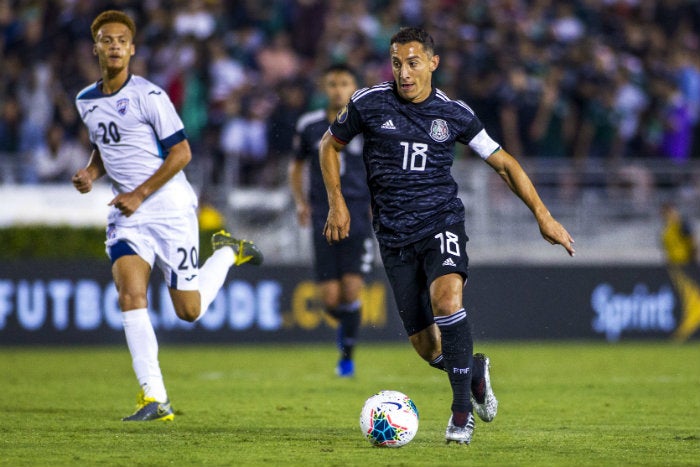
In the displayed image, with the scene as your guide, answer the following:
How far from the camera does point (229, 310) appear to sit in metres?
17.2

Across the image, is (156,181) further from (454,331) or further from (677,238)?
(677,238)

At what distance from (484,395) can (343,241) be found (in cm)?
452

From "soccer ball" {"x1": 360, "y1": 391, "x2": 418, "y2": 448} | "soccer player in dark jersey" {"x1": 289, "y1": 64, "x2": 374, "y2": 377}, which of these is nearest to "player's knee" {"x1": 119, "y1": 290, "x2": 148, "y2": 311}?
"soccer ball" {"x1": 360, "y1": 391, "x2": 418, "y2": 448}

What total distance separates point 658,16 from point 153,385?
1607 centimetres

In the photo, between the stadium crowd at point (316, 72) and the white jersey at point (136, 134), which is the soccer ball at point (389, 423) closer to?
the white jersey at point (136, 134)

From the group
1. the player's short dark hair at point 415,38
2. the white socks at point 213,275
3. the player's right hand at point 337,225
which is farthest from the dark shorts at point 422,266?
the white socks at point 213,275

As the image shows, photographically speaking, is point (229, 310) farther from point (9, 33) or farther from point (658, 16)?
point (658, 16)

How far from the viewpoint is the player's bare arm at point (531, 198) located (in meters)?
7.27

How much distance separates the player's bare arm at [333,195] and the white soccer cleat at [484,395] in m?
1.21

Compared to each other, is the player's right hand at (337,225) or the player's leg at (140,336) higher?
the player's right hand at (337,225)

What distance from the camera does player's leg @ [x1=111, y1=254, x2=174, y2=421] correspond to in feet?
27.5

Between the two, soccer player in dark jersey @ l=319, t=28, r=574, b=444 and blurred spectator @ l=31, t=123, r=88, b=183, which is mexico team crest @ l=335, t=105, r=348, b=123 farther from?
blurred spectator @ l=31, t=123, r=88, b=183

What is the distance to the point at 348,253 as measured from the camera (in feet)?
39.5

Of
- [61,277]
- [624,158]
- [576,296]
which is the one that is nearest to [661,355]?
[576,296]
